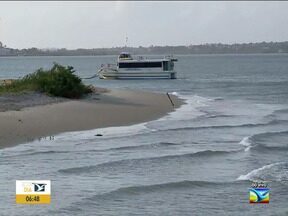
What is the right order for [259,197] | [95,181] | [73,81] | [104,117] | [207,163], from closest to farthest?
[259,197] < [95,181] < [207,163] < [104,117] < [73,81]

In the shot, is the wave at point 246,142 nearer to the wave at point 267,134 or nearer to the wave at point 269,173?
the wave at point 267,134

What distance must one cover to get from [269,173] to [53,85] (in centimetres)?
2408

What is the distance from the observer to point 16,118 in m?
25.7

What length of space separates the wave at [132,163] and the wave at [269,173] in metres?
2.68

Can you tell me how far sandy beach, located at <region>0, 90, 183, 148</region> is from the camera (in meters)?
23.7

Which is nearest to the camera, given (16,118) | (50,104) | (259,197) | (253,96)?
(259,197)

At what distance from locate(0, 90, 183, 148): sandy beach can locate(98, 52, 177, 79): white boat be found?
33705 millimetres

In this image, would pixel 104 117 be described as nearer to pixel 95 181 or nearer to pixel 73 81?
pixel 73 81

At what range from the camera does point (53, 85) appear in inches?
1513

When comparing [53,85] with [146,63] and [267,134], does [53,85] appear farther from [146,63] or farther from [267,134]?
[146,63]

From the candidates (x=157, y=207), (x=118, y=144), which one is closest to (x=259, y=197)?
(x=157, y=207)

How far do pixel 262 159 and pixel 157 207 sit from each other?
6514mm

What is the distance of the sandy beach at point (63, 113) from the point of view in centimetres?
2366

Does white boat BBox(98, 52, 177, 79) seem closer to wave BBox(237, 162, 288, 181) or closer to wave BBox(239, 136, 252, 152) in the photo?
wave BBox(239, 136, 252, 152)
